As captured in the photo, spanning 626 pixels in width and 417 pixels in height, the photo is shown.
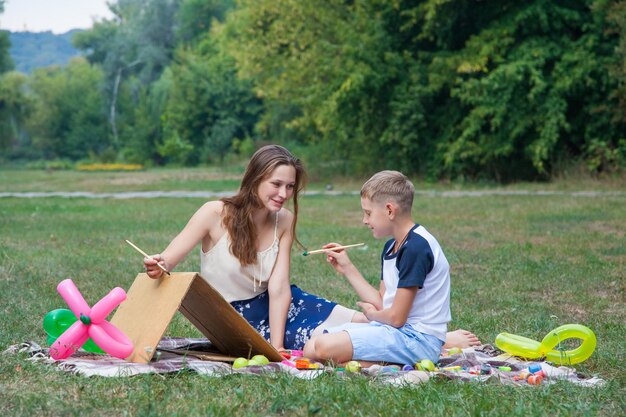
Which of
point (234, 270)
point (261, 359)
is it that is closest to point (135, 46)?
point (234, 270)

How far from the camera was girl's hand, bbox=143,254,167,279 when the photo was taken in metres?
4.78

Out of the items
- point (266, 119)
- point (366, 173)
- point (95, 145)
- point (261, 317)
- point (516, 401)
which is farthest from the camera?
point (95, 145)

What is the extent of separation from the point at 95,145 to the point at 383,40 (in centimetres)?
3648

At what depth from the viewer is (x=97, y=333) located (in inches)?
184

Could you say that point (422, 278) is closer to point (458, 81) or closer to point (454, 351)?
point (454, 351)

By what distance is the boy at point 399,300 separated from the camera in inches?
186

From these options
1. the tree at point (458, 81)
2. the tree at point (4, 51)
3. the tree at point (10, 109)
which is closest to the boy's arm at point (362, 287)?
the tree at point (458, 81)

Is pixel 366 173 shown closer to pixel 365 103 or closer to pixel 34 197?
pixel 365 103

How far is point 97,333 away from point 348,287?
374cm

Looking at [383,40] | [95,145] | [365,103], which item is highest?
[383,40]

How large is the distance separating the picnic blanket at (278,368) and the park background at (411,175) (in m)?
0.10

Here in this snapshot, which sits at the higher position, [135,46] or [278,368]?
[135,46]

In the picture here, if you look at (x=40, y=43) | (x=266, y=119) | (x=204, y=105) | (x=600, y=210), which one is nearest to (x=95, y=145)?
(x=204, y=105)

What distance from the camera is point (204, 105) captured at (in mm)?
46562
